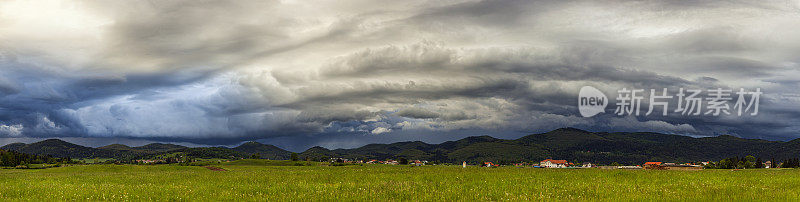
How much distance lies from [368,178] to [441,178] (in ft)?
14.3

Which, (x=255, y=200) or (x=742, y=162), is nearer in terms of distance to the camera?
(x=255, y=200)

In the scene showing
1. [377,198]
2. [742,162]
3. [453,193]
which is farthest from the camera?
[742,162]

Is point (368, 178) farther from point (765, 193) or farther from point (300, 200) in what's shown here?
point (765, 193)

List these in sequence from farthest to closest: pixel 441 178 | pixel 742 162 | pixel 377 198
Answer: pixel 742 162
pixel 441 178
pixel 377 198

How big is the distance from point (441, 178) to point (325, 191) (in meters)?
7.99

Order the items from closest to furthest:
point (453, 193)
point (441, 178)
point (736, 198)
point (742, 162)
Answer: point (736, 198) → point (453, 193) → point (441, 178) → point (742, 162)

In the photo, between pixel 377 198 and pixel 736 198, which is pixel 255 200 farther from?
pixel 736 198

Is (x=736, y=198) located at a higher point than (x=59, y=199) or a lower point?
higher

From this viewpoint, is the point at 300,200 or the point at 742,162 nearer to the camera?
the point at 300,200

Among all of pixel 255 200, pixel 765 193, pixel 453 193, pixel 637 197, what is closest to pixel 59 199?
pixel 255 200

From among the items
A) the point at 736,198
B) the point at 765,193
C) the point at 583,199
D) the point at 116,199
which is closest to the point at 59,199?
the point at 116,199

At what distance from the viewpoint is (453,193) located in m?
18.7

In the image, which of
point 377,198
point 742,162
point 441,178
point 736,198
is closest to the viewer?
point 736,198

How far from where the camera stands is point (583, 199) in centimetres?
1691
